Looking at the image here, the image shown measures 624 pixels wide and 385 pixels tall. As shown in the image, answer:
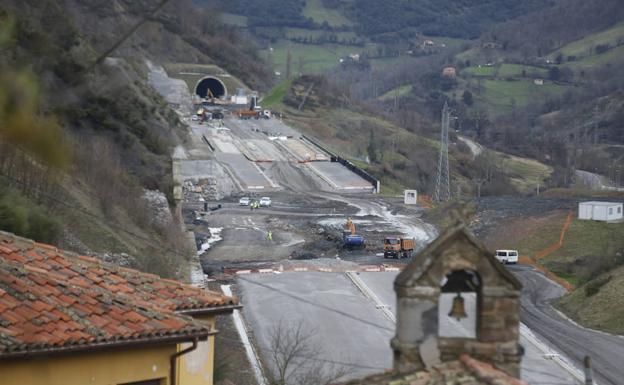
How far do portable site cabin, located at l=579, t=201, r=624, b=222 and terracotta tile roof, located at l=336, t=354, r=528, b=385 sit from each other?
5248 centimetres

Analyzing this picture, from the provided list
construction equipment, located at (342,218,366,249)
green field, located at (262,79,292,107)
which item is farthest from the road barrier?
green field, located at (262,79,292,107)

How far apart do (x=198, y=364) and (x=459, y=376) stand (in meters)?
5.83

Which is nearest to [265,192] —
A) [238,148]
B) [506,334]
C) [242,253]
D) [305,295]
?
[238,148]

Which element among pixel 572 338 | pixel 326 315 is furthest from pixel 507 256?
pixel 326 315

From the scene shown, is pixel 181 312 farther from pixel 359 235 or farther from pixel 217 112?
pixel 217 112

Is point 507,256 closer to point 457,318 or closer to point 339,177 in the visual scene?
point 339,177

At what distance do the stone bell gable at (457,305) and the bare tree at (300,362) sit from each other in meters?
15.8

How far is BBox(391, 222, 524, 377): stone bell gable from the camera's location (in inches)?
305

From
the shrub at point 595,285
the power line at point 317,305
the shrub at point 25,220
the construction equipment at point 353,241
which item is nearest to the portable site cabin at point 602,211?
the construction equipment at point 353,241

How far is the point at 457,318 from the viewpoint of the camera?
7859mm

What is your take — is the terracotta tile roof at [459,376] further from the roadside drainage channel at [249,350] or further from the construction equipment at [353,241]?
the construction equipment at [353,241]

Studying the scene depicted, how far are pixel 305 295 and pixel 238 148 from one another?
185 feet

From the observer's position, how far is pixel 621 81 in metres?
179

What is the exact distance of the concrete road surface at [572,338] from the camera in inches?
1210
